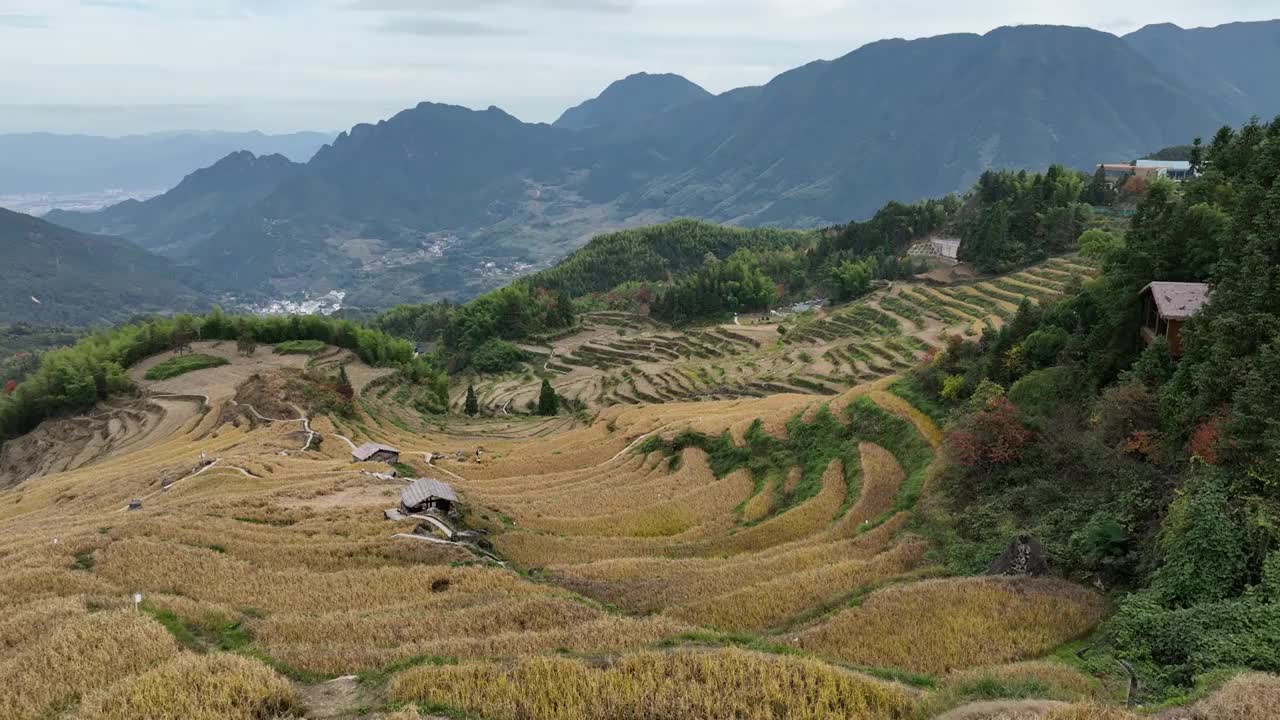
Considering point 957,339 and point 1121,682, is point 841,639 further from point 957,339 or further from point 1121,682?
point 957,339

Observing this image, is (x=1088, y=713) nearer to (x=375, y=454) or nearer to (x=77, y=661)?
(x=77, y=661)

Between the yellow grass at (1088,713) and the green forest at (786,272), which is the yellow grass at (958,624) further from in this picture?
the green forest at (786,272)

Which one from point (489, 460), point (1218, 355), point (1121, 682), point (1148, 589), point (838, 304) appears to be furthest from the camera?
point (838, 304)

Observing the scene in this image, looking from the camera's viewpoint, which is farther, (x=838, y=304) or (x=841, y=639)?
(x=838, y=304)

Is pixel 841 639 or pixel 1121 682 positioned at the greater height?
pixel 1121 682

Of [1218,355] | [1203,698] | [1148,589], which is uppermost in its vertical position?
[1218,355]

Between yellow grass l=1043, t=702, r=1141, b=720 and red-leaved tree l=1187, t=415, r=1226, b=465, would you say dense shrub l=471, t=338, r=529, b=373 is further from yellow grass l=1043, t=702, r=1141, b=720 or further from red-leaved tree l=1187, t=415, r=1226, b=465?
yellow grass l=1043, t=702, r=1141, b=720

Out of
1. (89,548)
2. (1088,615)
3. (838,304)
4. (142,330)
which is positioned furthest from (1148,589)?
(142,330)

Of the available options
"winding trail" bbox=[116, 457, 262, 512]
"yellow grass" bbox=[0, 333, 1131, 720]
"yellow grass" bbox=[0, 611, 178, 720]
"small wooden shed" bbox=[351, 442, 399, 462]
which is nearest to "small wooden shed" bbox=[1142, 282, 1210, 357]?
"yellow grass" bbox=[0, 333, 1131, 720]
